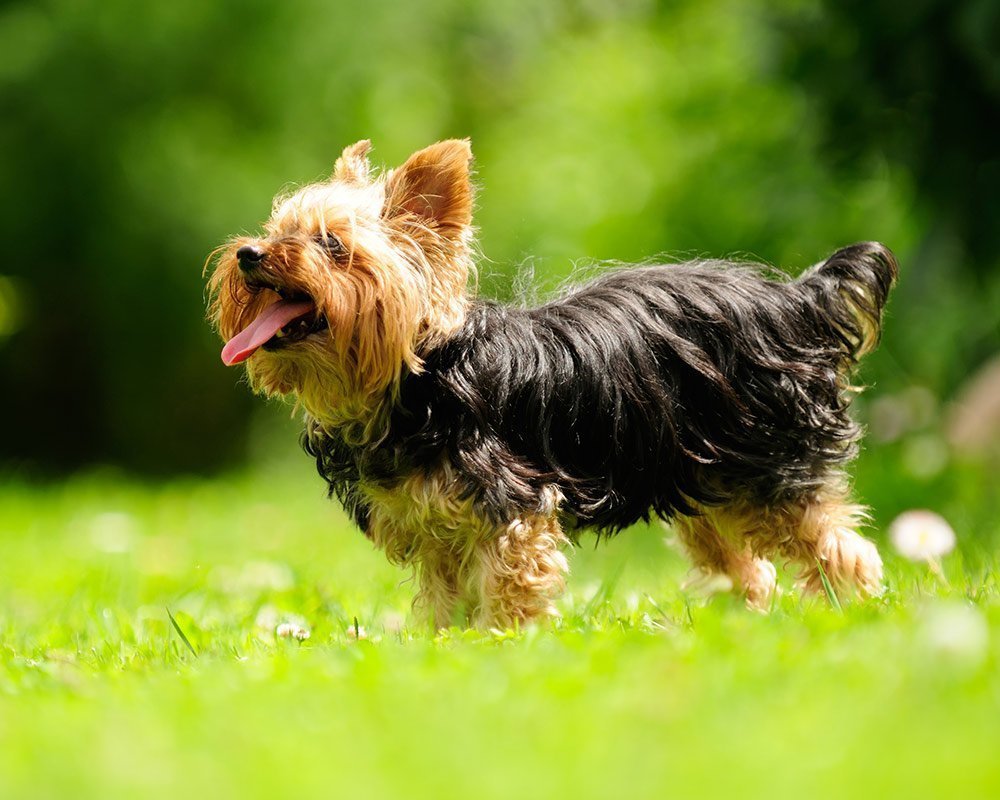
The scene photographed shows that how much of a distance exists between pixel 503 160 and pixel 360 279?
1459 cm

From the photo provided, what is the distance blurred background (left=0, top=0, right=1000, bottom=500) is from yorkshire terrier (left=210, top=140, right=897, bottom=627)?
2676 millimetres

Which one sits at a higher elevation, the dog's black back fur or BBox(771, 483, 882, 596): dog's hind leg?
the dog's black back fur

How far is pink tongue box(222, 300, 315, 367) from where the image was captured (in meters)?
4.16

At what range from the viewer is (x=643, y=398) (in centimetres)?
441

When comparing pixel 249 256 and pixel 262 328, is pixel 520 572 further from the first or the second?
pixel 249 256

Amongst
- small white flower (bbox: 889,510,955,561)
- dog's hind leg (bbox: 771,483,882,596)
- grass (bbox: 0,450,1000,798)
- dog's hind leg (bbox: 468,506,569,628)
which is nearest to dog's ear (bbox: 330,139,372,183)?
dog's hind leg (bbox: 468,506,569,628)

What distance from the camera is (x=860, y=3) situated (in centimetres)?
730

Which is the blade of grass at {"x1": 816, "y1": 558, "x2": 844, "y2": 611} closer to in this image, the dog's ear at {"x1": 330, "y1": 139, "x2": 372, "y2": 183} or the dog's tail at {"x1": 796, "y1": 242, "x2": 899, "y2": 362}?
the dog's tail at {"x1": 796, "y1": 242, "x2": 899, "y2": 362}

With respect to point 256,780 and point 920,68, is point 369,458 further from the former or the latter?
point 920,68

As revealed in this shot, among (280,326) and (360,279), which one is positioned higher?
(360,279)

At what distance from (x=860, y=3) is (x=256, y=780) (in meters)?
6.15

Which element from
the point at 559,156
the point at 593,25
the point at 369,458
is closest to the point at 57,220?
the point at 559,156

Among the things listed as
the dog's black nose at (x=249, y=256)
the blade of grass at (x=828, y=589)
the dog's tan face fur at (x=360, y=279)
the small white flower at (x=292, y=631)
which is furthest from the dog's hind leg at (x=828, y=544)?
the dog's black nose at (x=249, y=256)

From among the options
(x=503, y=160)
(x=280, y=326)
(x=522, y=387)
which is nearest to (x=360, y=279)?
(x=280, y=326)
